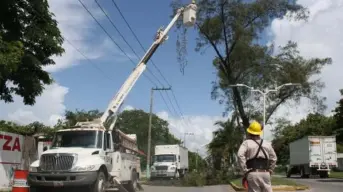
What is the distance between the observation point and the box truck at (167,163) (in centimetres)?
4315

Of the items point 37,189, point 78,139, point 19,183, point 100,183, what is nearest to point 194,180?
point 78,139

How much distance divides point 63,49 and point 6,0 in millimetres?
3295

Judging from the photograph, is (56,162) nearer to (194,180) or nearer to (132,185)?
(132,185)

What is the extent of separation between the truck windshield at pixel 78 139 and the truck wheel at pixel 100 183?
115cm

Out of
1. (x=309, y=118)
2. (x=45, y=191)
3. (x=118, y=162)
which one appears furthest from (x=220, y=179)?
(x=309, y=118)

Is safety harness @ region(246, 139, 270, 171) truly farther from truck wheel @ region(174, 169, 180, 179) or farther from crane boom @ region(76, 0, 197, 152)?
truck wheel @ region(174, 169, 180, 179)

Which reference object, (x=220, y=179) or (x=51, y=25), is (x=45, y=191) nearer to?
(x=51, y=25)

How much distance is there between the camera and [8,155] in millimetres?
20984

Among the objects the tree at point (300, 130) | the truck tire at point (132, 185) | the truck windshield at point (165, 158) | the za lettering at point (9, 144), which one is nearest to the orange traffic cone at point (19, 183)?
the za lettering at point (9, 144)

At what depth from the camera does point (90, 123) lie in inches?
751

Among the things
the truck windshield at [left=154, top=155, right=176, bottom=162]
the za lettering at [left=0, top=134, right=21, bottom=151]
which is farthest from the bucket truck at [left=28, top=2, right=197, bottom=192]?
the truck windshield at [left=154, top=155, right=176, bottom=162]

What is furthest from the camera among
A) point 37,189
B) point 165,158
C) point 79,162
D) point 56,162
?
point 165,158

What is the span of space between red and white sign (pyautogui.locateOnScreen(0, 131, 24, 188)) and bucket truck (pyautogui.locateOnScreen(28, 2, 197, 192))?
345 centimetres

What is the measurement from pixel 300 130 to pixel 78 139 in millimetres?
81310
